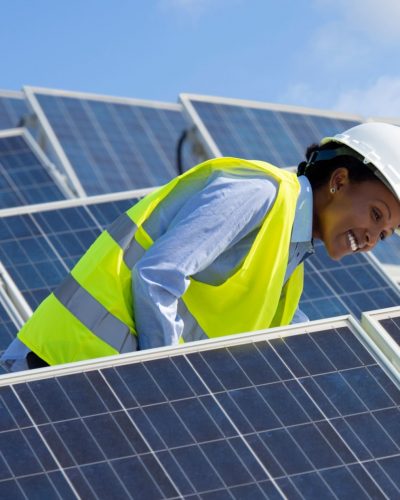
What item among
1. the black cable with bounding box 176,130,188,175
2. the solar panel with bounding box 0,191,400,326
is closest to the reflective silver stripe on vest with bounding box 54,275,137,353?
the solar panel with bounding box 0,191,400,326

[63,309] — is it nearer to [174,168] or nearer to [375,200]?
[375,200]

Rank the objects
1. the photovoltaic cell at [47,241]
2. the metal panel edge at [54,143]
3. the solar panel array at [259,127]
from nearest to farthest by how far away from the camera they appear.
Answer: the photovoltaic cell at [47,241]
the metal panel edge at [54,143]
the solar panel array at [259,127]

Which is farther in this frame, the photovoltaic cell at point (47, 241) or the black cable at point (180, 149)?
the black cable at point (180, 149)

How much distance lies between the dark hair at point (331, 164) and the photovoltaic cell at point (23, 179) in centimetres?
1354

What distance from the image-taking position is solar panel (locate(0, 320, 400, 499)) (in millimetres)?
7730

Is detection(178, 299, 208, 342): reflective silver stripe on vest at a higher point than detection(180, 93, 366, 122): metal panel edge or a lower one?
higher

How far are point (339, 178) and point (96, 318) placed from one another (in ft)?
4.47

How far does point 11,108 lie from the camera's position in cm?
3228

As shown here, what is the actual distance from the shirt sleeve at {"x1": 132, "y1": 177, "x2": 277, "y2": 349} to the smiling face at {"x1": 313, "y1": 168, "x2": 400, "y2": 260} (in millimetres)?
387

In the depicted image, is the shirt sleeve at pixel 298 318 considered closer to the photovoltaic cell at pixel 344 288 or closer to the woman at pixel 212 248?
the woman at pixel 212 248

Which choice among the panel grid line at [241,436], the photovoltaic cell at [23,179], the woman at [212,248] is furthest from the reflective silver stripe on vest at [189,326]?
the photovoltaic cell at [23,179]

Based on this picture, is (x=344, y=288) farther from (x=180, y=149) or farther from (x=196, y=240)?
(x=196, y=240)

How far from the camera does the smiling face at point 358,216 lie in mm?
8500

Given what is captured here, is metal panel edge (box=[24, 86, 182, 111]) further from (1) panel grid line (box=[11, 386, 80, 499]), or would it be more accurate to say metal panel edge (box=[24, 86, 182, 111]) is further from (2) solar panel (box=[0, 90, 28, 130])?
(1) panel grid line (box=[11, 386, 80, 499])
